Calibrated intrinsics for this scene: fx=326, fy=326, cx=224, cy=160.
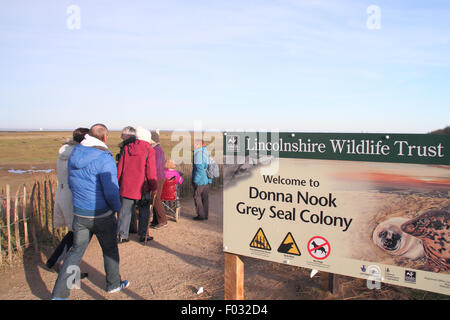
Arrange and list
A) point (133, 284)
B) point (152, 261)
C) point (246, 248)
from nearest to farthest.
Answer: point (246, 248) < point (133, 284) < point (152, 261)

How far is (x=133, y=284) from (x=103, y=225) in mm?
1019

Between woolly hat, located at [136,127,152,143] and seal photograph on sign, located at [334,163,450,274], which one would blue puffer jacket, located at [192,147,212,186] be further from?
seal photograph on sign, located at [334,163,450,274]

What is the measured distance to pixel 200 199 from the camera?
719 cm

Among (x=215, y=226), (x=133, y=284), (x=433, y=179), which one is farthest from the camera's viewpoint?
(x=215, y=226)

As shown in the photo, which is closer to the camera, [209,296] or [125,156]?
[209,296]

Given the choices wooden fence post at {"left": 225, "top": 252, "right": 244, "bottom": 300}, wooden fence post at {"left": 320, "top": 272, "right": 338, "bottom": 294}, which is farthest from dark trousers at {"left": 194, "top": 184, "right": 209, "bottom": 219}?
wooden fence post at {"left": 225, "top": 252, "right": 244, "bottom": 300}

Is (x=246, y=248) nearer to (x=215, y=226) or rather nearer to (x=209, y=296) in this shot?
(x=209, y=296)

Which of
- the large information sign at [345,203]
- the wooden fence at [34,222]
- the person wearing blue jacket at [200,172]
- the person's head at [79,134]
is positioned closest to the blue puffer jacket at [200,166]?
the person wearing blue jacket at [200,172]

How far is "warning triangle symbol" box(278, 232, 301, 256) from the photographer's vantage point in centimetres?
267

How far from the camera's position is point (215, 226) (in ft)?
22.4

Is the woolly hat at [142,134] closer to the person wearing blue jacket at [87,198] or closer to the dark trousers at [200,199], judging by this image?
the person wearing blue jacket at [87,198]

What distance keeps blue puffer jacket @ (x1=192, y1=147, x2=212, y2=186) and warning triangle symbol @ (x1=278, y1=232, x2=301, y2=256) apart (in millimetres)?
4388

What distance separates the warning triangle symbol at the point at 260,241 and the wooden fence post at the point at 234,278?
24cm

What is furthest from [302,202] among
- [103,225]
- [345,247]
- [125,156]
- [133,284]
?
[125,156]
